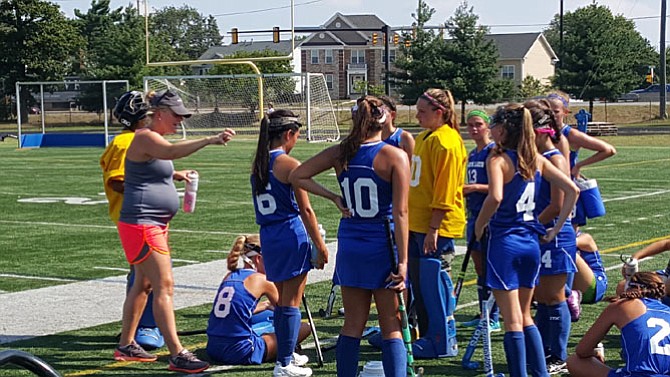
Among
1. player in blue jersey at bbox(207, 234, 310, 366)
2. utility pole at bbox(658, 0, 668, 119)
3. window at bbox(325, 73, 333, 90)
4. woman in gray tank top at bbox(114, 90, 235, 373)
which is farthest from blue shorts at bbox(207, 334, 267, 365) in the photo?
window at bbox(325, 73, 333, 90)

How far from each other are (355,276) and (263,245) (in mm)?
1268

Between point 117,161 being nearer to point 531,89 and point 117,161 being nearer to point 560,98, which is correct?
point 560,98

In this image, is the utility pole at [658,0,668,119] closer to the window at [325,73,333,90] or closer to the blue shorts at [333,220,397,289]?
the window at [325,73,333,90]

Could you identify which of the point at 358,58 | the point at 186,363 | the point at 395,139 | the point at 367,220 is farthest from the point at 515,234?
the point at 358,58

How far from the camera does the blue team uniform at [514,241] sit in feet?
21.0

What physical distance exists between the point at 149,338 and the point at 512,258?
10.8 feet

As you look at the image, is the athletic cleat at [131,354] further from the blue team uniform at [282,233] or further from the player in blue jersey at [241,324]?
the blue team uniform at [282,233]

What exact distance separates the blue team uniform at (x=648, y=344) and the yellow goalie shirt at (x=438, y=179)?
193 centimetres

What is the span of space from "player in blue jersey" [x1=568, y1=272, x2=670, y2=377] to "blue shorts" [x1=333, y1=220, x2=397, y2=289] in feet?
4.33

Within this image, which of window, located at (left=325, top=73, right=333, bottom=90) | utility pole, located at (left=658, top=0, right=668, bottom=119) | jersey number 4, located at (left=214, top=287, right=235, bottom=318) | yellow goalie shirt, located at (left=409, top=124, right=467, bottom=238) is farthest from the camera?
window, located at (left=325, top=73, right=333, bottom=90)

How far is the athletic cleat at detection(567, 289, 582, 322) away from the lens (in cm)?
888

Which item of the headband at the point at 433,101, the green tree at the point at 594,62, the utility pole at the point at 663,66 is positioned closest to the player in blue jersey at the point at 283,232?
the headband at the point at 433,101

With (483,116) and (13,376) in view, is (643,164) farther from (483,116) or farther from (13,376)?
(13,376)

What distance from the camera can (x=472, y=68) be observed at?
66.2 m
